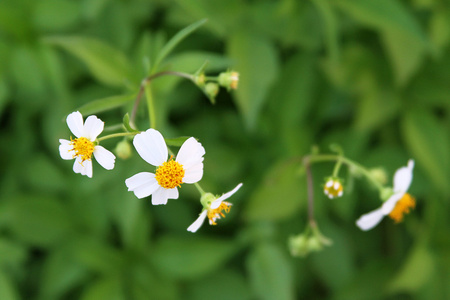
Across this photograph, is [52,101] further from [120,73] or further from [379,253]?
[379,253]

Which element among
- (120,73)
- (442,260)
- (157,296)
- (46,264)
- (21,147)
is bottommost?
(442,260)

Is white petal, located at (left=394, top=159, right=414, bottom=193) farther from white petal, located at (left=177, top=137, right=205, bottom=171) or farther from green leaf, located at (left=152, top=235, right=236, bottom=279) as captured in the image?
green leaf, located at (left=152, top=235, right=236, bottom=279)

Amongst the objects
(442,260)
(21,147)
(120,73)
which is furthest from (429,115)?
(21,147)

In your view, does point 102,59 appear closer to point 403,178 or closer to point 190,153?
point 190,153

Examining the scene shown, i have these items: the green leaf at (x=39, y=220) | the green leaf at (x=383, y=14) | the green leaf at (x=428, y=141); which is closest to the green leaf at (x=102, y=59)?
the green leaf at (x=39, y=220)

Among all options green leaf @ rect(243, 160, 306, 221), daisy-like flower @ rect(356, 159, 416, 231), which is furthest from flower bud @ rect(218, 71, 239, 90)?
green leaf @ rect(243, 160, 306, 221)

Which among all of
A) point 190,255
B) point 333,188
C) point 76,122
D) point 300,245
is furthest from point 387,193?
point 76,122
